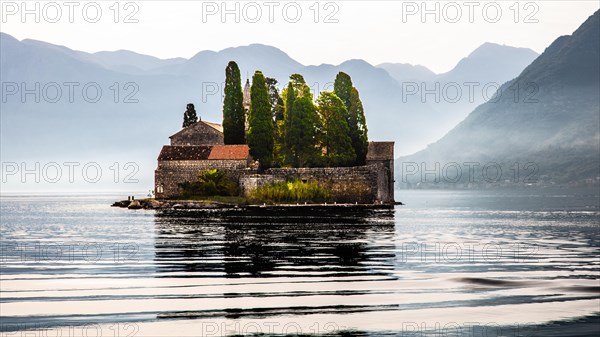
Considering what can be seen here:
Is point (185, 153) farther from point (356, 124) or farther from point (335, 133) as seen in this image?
point (356, 124)

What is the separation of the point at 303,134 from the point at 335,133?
3.36 metres

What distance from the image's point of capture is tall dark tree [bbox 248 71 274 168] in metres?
78.5

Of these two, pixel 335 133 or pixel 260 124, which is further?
pixel 335 133

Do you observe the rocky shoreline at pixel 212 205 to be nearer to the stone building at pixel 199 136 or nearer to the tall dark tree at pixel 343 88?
the tall dark tree at pixel 343 88

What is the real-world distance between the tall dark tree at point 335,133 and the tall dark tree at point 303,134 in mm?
1056

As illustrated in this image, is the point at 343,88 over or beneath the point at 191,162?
over

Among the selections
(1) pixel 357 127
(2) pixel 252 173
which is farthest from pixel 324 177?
(2) pixel 252 173

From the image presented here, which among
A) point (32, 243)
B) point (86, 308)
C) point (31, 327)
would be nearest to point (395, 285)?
point (86, 308)

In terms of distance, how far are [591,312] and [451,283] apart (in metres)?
5.19

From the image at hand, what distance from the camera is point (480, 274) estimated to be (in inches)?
891

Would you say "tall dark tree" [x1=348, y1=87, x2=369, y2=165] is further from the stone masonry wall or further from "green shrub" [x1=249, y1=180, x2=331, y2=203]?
"green shrub" [x1=249, y1=180, x2=331, y2=203]

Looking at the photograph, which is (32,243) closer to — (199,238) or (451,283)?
(199,238)

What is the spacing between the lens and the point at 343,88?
276 feet

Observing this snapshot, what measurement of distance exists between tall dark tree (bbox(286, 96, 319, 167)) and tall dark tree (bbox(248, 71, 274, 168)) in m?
2.36
